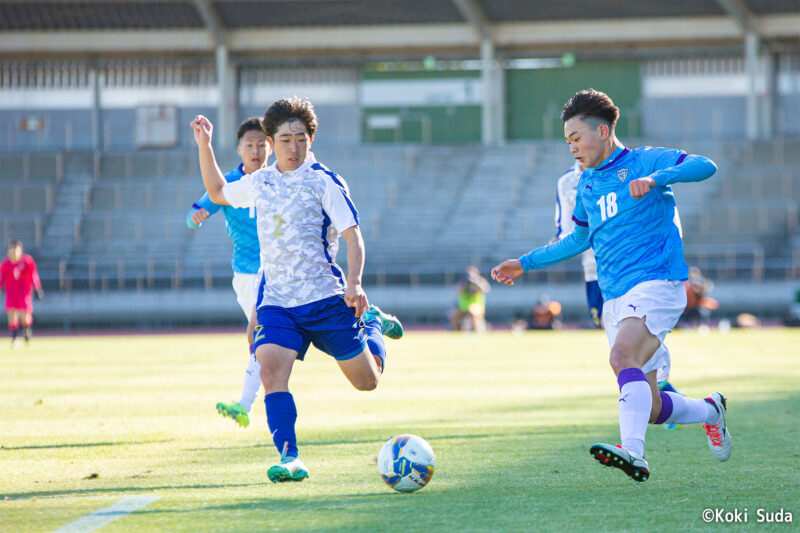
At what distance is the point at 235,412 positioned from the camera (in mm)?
7449

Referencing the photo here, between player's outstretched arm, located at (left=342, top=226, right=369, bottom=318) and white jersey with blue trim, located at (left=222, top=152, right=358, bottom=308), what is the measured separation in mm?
65

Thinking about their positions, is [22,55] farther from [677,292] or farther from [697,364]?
[677,292]

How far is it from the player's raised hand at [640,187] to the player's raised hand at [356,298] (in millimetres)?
1504

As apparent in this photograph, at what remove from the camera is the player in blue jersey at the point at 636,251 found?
577 cm

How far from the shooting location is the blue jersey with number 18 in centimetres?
595

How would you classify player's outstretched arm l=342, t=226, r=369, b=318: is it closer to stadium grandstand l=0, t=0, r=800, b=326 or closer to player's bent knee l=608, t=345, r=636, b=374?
player's bent knee l=608, t=345, r=636, b=374

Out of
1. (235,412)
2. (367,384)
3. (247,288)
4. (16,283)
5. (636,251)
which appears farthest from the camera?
(16,283)

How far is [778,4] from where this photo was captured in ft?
125

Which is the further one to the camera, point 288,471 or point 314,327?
point 314,327

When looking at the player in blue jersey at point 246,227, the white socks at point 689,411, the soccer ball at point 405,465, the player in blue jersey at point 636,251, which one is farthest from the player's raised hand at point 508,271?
the player in blue jersey at point 246,227

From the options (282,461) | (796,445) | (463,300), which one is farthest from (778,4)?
(282,461)

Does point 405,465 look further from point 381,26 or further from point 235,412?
point 381,26

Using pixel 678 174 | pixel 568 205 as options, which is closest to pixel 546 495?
pixel 678 174

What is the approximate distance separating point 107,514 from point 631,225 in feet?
10.2
